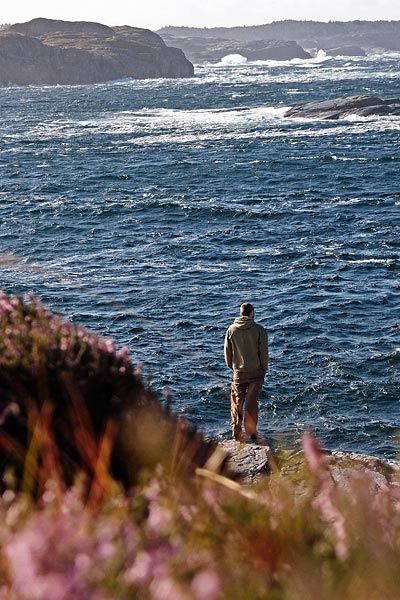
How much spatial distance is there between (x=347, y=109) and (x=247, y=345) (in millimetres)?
74530

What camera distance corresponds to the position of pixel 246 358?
1213 cm

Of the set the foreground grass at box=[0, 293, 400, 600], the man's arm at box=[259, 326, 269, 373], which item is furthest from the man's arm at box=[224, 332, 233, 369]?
the foreground grass at box=[0, 293, 400, 600]

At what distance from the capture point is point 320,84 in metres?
137

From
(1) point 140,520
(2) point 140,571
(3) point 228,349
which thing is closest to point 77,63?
(3) point 228,349

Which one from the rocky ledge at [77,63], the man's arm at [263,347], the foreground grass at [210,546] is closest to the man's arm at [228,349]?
the man's arm at [263,347]

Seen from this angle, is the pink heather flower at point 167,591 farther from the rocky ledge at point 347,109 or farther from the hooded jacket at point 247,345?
the rocky ledge at point 347,109

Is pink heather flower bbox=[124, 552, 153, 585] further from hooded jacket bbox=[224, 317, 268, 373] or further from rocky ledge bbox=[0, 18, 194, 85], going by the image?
rocky ledge bbox=[0, 18, 194, 85]

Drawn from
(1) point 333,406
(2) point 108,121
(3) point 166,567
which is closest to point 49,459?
(3) point 166,567

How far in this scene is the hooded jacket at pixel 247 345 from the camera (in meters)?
12.0

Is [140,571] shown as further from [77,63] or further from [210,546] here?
[77,63]

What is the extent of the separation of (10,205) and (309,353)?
25.5 meters

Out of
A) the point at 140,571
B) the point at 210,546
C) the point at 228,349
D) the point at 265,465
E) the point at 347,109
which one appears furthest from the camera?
the point at 347,109

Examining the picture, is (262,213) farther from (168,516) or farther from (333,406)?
(168,516)

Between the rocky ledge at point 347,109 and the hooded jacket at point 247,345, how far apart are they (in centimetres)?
7197
